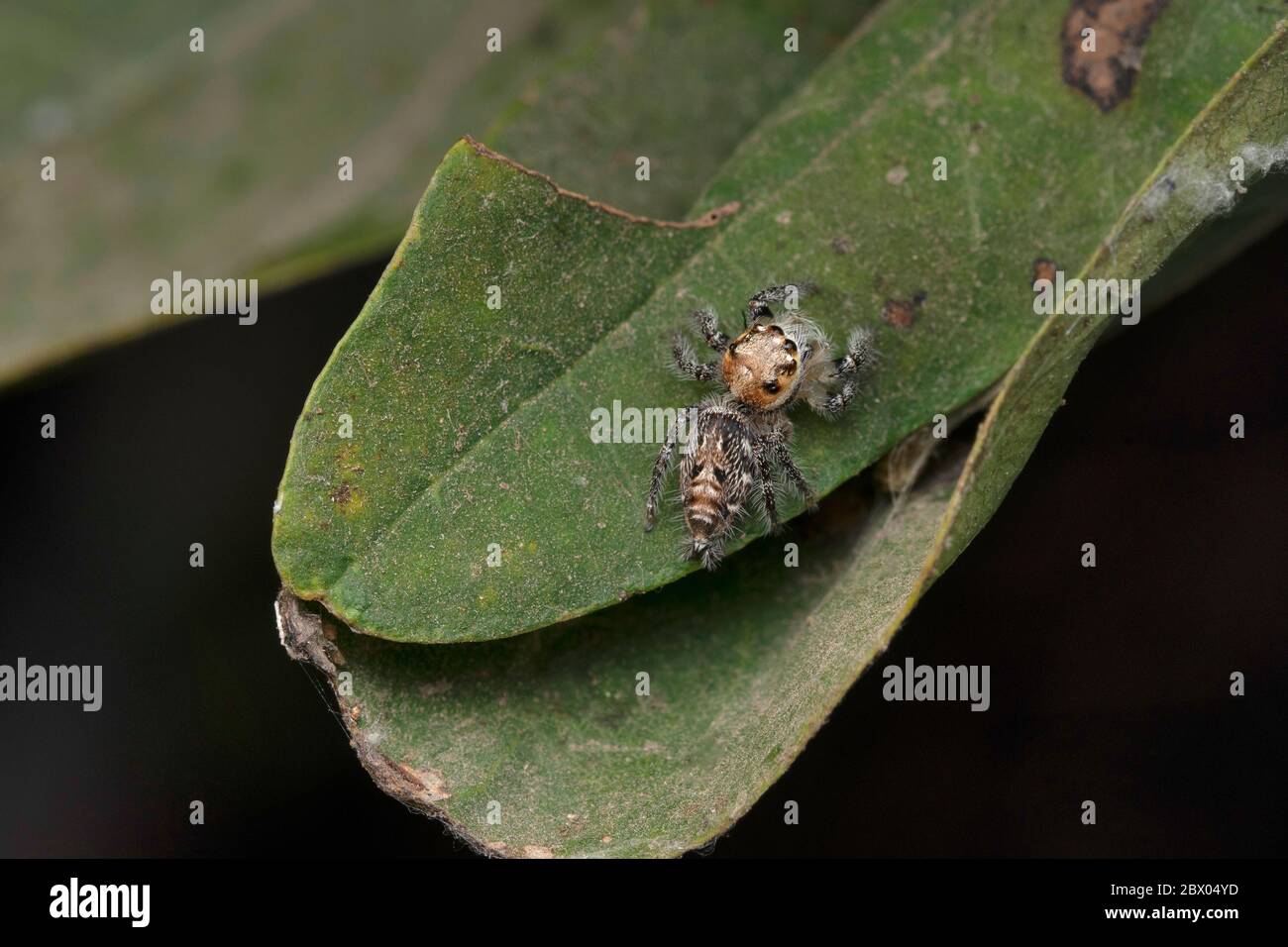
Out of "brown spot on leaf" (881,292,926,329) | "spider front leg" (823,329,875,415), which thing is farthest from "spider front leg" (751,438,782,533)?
"brown spot on leaf" (881,292,926,329)

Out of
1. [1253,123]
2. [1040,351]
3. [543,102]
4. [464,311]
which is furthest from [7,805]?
[1253,123]

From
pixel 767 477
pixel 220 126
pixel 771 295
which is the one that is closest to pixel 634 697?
pixel 767 477

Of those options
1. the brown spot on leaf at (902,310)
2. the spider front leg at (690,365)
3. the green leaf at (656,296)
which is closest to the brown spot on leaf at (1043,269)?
the green leaf at (656,296)

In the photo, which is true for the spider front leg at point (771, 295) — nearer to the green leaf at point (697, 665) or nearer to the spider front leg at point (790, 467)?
the spider front leg at point (790, 467)

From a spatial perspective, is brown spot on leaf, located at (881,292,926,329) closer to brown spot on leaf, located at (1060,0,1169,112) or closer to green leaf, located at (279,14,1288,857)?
green leaf, located at (279,14,1288,857)

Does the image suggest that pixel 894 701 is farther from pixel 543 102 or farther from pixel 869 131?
pixel 543 102

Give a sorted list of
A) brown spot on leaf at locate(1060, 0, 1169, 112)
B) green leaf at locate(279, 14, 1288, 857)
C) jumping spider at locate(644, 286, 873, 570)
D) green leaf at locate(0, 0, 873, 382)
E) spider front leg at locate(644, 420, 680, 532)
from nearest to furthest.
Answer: green leaf at locate(279, 14, 1288, 857) → spider front leg at locate(644, 420, 680, 532) → jumping spider at locate(644, 286, 873, 570) → brown spot on leaf at locate(1060, 0, 1169, 112) → green leaf at locate(0, 0, 873, 382)

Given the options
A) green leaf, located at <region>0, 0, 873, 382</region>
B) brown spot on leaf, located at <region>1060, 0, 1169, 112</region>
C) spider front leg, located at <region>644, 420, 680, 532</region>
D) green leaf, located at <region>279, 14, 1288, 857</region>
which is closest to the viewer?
green leaf, located at <region>279, 14, 1288, 857</region>
